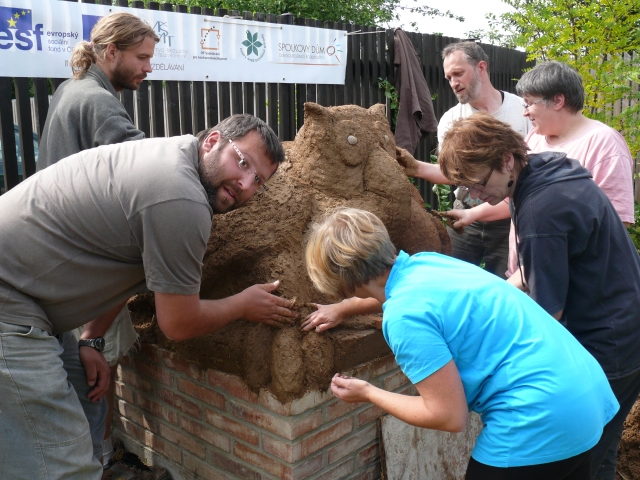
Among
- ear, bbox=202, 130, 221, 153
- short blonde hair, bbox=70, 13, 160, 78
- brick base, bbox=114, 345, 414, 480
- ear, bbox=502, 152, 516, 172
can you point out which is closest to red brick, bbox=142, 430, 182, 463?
brick base, bbox=114, 345, 414, 480

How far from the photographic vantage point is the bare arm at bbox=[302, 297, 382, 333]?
95.2 inches

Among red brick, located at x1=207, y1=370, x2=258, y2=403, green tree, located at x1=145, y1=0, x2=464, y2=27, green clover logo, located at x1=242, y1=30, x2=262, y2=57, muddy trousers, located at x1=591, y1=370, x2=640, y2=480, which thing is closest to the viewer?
muddy trousers, located at x1=591, y1=370, x2=640, y2=480

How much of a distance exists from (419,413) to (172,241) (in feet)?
2.94

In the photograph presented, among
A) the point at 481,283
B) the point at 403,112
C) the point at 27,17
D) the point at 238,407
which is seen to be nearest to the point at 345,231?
the point at 481,283

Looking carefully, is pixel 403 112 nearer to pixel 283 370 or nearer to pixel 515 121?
pixel 515 121

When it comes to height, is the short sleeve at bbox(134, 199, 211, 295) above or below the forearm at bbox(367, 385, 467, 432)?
above

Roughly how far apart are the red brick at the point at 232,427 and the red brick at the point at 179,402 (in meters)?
0.07

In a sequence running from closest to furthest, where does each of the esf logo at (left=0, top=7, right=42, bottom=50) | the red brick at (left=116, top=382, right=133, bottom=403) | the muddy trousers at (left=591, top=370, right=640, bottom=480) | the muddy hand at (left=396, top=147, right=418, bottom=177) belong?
the muddy trousers at (left=591, top=370, right=640, bottom=480), the red brick at (left=116, top=382, right=133, bottom=403), the muddy hand at (left=396, top=147, right=418, bottom=177), the esf logo at (left=0, top=7, right=42, bottom=50)

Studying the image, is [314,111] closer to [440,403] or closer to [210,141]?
[210,141]

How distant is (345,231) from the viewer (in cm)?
169

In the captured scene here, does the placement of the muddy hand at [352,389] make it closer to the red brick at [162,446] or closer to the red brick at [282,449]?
the red brick at [282,449]

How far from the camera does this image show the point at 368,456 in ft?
8.90

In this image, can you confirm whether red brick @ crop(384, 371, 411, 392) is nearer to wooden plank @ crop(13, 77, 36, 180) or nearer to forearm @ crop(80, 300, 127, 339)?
forearm @ crop(80, 300, 127, 339)

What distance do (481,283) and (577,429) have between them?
1.62 feet
